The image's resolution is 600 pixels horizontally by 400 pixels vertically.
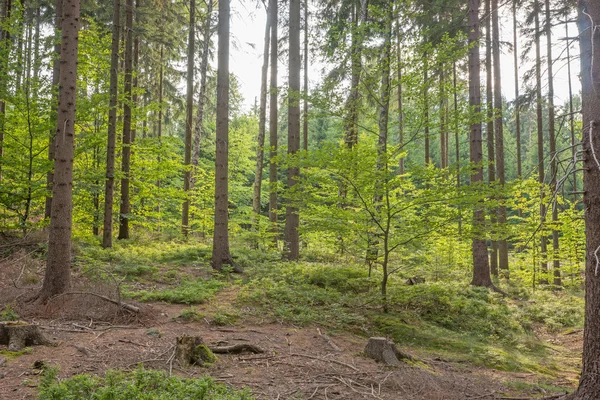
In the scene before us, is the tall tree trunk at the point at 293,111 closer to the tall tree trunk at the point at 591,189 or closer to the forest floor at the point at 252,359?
the forest floor at the point at 252,359

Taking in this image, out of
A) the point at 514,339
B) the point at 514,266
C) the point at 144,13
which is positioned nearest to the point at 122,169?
the point at 144,13

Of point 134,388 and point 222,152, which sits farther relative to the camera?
point 222,152

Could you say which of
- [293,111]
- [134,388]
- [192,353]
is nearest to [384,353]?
[192,353]

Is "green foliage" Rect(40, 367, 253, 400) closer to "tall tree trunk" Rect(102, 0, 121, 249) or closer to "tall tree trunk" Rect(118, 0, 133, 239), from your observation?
"tall tree trunk" Rect(102, 0, 121, 249)

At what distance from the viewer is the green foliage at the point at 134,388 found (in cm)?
330

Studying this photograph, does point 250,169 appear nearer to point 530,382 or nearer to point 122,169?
point 122,169

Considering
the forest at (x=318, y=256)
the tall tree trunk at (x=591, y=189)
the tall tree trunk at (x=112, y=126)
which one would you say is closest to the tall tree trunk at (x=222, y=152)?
the forest at (x=318, y=256)

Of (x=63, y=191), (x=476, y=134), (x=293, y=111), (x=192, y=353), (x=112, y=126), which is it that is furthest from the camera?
(x=112, y=126)

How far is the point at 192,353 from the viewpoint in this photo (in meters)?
4.82

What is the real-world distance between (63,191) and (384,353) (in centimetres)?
580

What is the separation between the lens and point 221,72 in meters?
11.0

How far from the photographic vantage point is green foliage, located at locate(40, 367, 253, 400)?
330 cm

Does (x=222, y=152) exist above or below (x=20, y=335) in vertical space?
above

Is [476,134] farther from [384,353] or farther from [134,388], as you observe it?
[134,388]
